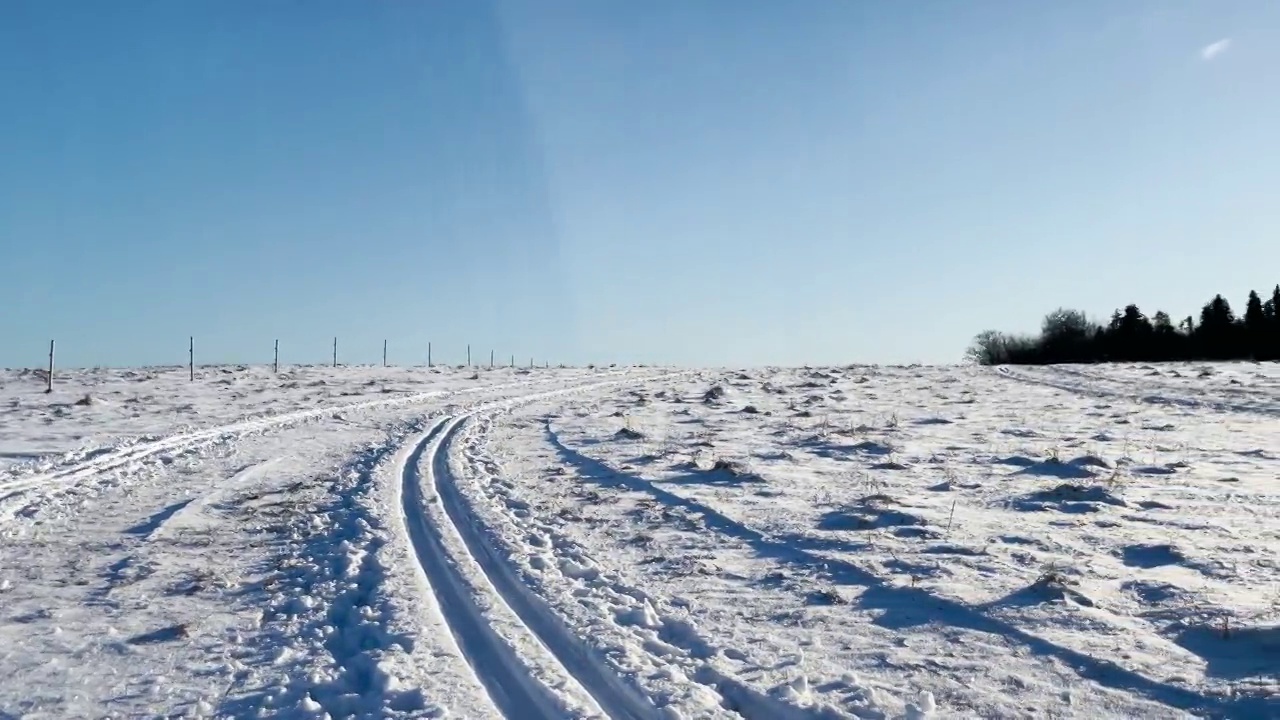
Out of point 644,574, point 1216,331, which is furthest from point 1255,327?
point 644,574

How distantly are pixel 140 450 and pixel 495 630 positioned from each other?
1255 centimetres

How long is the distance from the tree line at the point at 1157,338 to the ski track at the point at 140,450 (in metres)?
60.6

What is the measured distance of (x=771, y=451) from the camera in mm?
15914

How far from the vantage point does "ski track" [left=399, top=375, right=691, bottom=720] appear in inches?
196

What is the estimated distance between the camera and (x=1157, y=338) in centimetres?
7450

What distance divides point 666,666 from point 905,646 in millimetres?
1796

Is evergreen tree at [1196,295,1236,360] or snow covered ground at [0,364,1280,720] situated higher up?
evergreen tree at [1196,295,1236,360]

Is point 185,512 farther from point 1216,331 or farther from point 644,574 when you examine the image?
point 1216,331

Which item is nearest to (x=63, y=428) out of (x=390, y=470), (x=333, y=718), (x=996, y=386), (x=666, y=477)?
(x=390, y=470)

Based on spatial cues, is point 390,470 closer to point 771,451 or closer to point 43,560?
point 43,560

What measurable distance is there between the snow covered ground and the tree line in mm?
59432

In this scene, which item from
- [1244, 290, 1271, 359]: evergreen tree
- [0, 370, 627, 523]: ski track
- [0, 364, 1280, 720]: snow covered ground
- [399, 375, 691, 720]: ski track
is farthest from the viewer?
[1244, 290, 1271, 359]: evergreen tree

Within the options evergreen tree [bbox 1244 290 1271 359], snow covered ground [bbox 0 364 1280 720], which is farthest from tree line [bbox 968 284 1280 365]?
snow covered ground [bbox 0 364 1280 720]

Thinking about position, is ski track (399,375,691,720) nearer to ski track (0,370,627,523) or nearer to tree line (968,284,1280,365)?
ski track (0,370,627,523)
